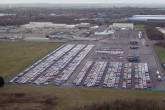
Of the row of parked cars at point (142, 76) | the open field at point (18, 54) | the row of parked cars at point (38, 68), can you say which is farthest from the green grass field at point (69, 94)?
the row of parked cars at point (142, 76)

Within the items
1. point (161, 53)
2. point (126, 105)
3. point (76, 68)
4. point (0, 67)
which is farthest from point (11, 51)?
point (126, 105)

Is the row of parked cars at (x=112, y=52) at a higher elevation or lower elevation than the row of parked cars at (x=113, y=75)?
lower

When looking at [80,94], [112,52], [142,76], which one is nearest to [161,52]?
[112,52]

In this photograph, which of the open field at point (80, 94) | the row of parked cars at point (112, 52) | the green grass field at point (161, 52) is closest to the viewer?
the open field at point (80, 94)

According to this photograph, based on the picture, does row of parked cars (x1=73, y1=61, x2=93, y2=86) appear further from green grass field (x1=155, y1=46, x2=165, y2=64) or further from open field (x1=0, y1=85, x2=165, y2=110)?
green grass field (x1=155, y1=46, x2=165, y2=64)

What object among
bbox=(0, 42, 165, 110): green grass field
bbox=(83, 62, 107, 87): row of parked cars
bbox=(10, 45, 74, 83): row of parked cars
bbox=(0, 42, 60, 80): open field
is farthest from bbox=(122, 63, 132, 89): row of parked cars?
bbox=(0, 42, 60, 80): open field

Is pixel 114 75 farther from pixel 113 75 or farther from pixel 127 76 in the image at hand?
pixel 127 76

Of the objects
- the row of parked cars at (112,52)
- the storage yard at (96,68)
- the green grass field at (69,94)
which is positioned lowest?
the row of parked cars at (112,52)

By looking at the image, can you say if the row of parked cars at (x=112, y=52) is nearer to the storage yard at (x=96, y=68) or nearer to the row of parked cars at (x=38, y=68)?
the storage yard at (x=96, y=68)
